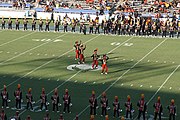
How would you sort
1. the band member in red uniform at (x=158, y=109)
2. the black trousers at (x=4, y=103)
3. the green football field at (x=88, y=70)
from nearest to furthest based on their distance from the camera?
the band member in red uniform at (x=158, y=109) → the black trousers at (x=4, y=103) → the green football field at (x=88, y=70)

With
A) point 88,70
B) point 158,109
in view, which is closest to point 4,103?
point 158,109

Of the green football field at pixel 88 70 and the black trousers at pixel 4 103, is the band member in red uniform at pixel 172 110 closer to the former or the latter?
the green football field at pixel 88 70

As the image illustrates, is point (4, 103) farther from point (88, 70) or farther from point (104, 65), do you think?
point (88, 70)

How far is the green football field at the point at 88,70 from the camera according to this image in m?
28.8

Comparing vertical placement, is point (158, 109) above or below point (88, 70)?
above

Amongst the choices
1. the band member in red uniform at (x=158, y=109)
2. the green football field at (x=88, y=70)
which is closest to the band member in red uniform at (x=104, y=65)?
the green football field at (x=88, y=70)

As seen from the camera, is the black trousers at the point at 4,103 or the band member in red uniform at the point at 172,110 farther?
the black trousers at the point at 4,103

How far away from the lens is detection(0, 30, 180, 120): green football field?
2877 centimetres

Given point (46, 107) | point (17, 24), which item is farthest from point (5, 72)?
point (17, 24)

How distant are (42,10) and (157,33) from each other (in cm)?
1290

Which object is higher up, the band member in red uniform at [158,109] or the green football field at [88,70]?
the band member in red uniform at [158,109]

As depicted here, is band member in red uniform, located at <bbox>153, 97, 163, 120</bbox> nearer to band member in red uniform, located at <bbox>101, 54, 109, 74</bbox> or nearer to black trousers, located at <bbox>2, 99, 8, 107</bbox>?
black trousers, located at <bbox>2, 99, 8, 107</bbox>

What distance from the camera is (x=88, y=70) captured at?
3400cm

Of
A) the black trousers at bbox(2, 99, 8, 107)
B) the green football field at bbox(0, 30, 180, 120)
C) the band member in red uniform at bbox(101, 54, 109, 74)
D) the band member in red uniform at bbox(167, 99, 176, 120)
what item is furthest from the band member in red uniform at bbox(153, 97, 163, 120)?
the band member in red uniform at bbox(101, 54, 109, 74)
